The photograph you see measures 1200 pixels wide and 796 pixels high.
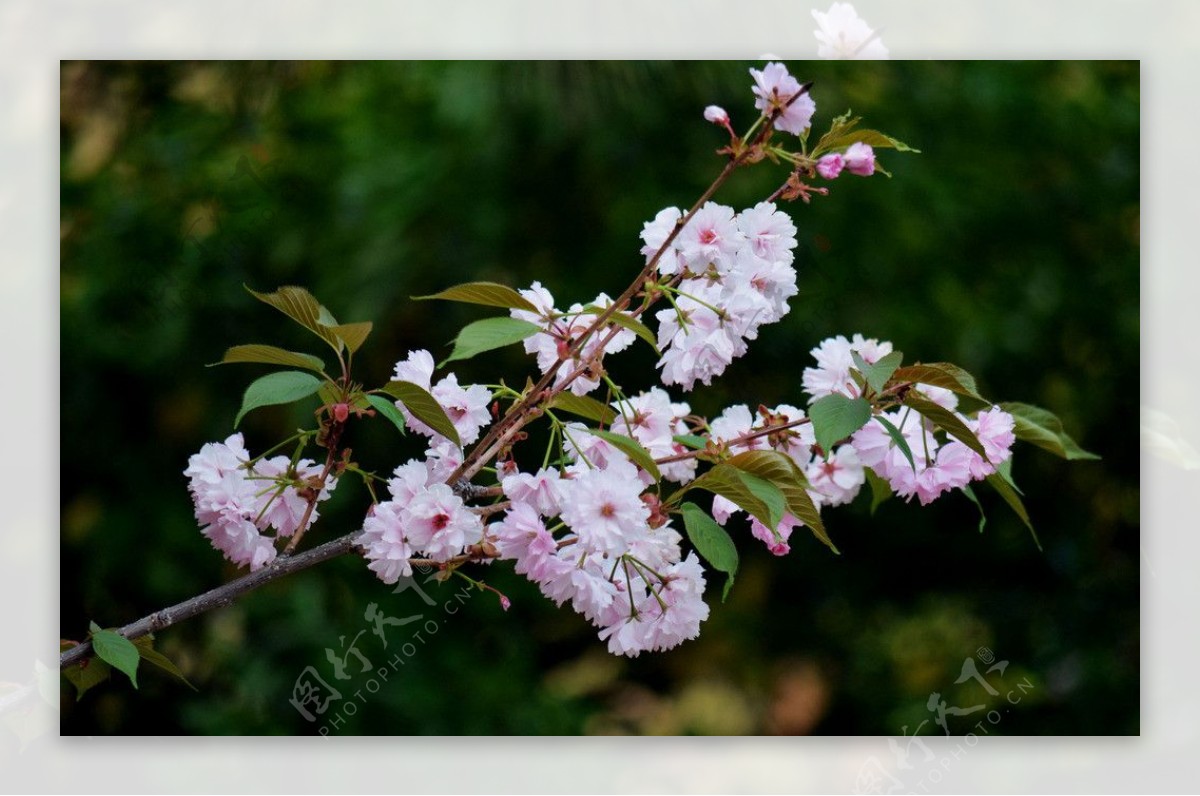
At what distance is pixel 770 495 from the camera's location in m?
0.67

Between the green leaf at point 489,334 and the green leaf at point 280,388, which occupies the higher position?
the green leaf at point 489,334

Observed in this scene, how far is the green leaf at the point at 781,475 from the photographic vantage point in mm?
691

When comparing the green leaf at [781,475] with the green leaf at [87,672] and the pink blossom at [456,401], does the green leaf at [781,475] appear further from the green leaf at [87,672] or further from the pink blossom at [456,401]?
the green leaf at [87,672]

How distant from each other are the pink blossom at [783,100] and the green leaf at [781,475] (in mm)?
174

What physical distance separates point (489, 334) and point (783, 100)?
201mm

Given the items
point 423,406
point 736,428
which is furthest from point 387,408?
point 736,428

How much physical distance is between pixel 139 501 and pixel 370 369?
381 millimetres

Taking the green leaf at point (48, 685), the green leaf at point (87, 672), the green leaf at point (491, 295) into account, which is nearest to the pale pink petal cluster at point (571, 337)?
the green leaf at point (491, 295)

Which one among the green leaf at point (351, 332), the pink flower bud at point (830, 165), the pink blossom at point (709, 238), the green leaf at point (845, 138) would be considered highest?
the green leaf at point (845, 138)

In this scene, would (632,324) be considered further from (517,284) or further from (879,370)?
(517,284)

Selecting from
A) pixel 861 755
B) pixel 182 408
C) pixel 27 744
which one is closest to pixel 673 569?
pixel 27 744

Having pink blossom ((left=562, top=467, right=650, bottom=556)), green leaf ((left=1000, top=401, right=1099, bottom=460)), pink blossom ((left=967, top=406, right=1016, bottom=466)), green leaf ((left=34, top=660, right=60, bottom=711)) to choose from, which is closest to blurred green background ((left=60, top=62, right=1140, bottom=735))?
green leaf ((left=34, top=660, right=60, bottom=711))

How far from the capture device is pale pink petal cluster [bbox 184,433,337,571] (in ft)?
2.46

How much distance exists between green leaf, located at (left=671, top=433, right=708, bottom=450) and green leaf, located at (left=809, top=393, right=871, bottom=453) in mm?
84
